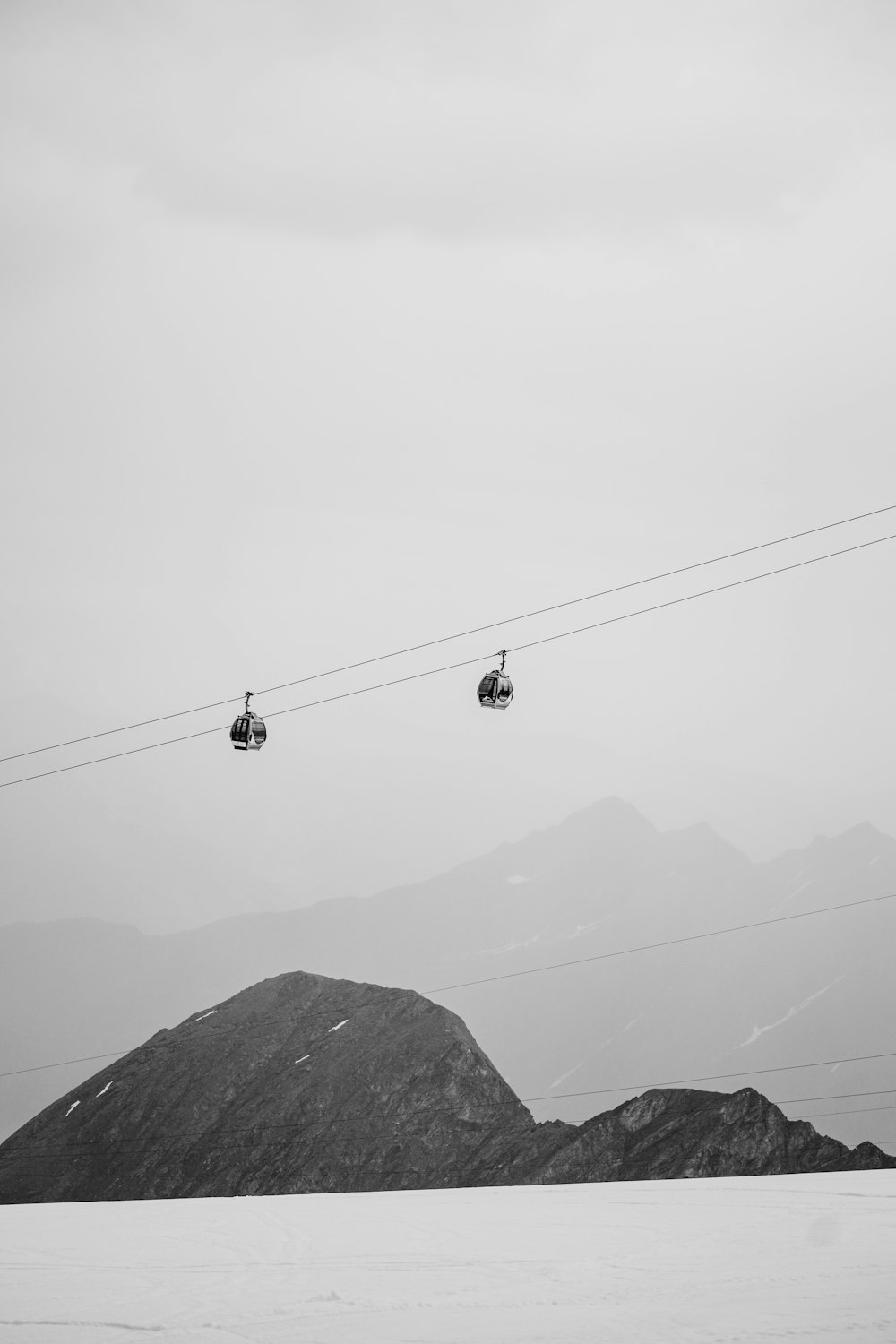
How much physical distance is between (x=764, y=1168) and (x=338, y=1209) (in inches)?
3239

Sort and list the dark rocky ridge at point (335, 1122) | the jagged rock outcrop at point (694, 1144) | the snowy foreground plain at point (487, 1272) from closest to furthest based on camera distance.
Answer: the snowy foreground plain at point (487, 1272), the jagged rock outcrop at point (694, 1144), the dark rocky ridge at point (335, 1122)

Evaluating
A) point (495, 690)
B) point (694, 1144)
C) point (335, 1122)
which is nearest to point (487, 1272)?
point (495, 690)

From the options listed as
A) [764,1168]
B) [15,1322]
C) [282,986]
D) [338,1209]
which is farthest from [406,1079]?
[15,1322]

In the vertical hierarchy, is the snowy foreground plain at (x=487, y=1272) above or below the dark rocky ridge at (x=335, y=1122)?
above

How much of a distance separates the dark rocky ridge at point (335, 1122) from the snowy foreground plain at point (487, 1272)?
83151 mm

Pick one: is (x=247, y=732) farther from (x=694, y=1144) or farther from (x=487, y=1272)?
(x=694, y=1144)

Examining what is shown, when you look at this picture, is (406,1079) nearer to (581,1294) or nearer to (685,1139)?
(685,1139)

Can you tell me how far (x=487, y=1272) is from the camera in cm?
1042

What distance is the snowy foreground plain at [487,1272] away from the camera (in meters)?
8.43

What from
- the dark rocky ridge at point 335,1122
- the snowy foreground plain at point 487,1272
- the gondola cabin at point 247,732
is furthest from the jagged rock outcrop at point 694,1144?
the snowy foreground plain at point 487,1272

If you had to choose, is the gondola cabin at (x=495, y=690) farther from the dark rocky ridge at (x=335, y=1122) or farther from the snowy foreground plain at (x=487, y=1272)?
the dark rocky ridge at (x=335, y=1122)

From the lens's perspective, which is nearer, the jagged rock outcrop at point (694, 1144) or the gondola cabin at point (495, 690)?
the gondola cabin at point (495, 690)

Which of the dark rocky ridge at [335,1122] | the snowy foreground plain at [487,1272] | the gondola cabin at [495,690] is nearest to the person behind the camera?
the snowy foreground plain at [487,1272]

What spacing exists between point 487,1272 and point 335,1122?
132 meters
